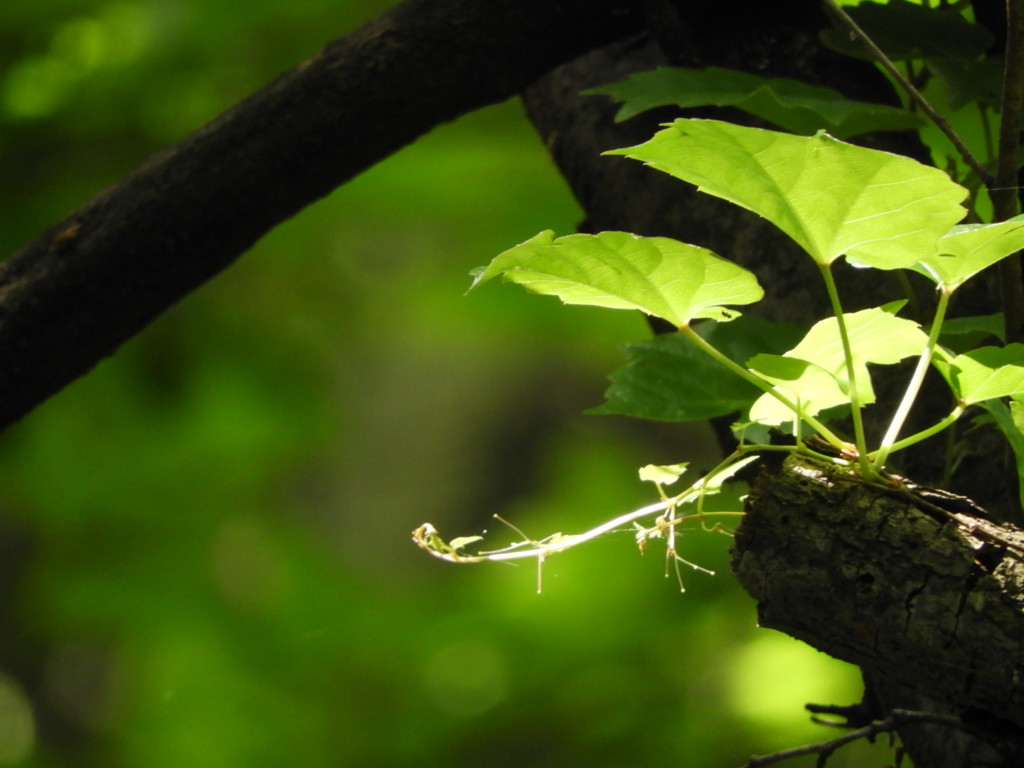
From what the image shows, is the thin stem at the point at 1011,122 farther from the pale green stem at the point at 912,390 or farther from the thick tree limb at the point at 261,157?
the thick tree limb at the point at 261,157

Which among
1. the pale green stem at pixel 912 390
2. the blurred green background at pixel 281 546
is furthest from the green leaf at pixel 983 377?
the blurred green background at pixel 281 546

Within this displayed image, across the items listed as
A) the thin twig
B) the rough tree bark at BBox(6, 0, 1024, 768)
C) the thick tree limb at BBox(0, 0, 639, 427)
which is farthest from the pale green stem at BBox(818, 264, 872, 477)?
the thick tree limb at BBox(0, 0, 639, 427)

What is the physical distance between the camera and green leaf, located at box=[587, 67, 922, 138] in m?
0.50

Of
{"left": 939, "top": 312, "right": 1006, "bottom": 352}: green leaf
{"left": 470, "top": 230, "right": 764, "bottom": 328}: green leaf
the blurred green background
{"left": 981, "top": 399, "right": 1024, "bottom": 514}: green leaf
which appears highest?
{"left": 470, "top": 230, "right": 764, "bottom": 328}: green leaf

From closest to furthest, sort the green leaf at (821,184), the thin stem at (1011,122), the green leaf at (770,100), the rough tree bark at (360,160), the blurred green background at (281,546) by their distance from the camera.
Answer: the green leaf at (821,184)
the thin stem at (1011,122)
the green leaf at (770,100)
the rough tree bark at (360,160)
the blurred green background at (281,546)

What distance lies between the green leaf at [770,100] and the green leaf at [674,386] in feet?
0.48

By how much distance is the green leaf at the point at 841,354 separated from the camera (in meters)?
0.34

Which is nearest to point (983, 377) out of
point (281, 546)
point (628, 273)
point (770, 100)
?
point (628, 273)

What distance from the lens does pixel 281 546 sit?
1.52 meters

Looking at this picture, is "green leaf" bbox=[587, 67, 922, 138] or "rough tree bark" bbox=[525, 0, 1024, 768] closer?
"rough tree bark" bbox=[525, 0, 1024, 768]

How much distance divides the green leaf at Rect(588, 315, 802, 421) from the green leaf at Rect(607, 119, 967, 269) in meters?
0.15

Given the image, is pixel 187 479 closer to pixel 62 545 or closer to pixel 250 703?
pixel 62 545

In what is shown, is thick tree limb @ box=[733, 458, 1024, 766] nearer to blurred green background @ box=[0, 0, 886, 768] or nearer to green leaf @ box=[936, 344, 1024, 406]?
green leaf @ box=[936, 344, 1024, 406]

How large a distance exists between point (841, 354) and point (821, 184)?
79mm
